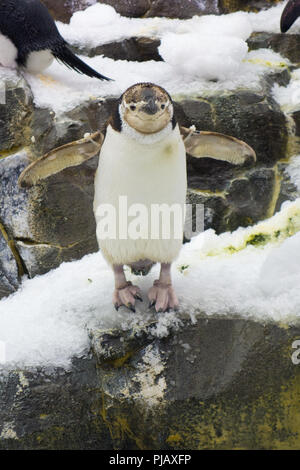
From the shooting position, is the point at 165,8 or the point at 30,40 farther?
the point at 165,8

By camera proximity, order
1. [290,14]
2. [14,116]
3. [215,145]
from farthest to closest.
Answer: [290,14] → [14,116] → [215,145]

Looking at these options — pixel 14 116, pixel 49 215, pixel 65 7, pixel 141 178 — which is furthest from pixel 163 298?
pixel 65 7

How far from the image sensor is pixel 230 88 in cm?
252

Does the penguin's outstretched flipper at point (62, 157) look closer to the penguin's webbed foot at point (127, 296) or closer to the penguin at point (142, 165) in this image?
the penguin at point (142, 165)

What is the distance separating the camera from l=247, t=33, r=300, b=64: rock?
117 inches

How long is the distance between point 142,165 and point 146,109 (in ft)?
0.51

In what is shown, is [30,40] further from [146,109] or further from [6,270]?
[146,109]

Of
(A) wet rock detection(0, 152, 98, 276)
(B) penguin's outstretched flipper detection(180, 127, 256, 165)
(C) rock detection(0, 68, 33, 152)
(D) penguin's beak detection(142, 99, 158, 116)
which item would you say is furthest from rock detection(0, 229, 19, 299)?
(D) penguin's beak detection(142, 99, 158, 116)

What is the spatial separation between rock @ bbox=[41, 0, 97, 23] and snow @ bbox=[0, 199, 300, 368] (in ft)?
6.55

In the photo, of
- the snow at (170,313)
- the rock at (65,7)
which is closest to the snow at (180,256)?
the snow at (170,313)

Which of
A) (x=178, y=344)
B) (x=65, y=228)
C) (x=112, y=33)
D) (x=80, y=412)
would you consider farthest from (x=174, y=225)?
(x=112, y=33)

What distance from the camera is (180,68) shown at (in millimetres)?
2586

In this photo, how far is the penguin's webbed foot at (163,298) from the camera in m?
1.64

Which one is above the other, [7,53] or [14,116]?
[7,53]
